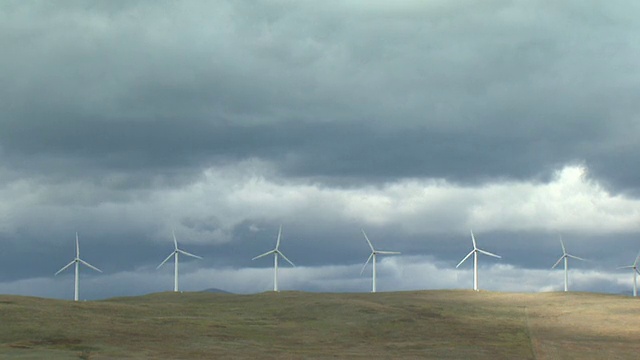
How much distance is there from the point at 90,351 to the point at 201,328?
20758 mm

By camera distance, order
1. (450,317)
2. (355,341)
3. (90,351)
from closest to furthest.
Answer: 1. (90,351)
2. (355,341)
3. (450,317)

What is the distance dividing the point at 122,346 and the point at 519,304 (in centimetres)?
7170

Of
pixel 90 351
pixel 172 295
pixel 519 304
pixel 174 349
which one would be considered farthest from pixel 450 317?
pixel 172 295

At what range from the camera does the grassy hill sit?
68938 mm

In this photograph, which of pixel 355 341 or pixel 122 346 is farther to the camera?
pixel 355 341

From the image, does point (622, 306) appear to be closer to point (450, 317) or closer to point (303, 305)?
point (450, 317)

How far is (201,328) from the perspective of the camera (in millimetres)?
86000

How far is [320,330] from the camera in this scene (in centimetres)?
8756

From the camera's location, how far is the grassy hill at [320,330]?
68938mm

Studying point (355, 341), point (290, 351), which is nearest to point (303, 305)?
point (355, 341)

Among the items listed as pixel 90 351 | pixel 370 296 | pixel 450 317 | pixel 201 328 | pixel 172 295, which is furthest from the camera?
pixel 172 295

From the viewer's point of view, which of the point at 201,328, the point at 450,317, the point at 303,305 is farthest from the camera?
the point at 303,305

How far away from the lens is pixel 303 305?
362ft

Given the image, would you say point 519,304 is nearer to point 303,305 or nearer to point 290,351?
point 303,305
